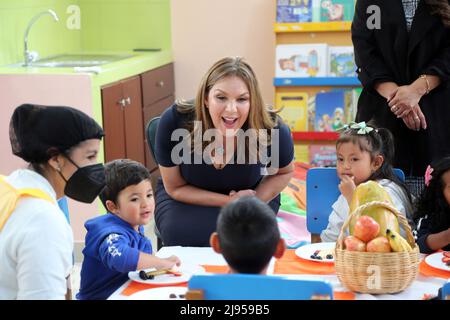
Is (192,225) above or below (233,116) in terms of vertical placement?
below

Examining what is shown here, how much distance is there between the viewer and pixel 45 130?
1703 millimetres

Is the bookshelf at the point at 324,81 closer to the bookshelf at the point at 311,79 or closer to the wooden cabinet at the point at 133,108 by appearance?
the bookshelf at the point at 311,79

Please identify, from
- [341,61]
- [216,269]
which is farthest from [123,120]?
[216,269]

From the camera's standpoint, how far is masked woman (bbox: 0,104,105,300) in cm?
159

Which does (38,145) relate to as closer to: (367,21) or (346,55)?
(367,21)

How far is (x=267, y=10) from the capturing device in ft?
17.3

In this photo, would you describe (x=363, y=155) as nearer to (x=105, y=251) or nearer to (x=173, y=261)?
(x=173, y=261)

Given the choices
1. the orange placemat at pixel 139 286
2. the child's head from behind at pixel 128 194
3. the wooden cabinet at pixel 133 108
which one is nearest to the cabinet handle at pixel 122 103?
the wooden cabinet at pixel 133 108

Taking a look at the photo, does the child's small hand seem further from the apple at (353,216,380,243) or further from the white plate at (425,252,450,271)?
the white plate at (425,252,450,271)

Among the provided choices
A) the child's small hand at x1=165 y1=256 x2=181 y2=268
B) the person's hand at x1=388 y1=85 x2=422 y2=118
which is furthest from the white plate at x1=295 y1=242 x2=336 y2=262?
the person's hand at x1=388 y1=85 x2=422 y2=118

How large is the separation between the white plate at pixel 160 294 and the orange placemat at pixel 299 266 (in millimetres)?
301

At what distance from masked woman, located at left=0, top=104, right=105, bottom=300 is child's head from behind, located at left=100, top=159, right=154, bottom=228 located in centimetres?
40
